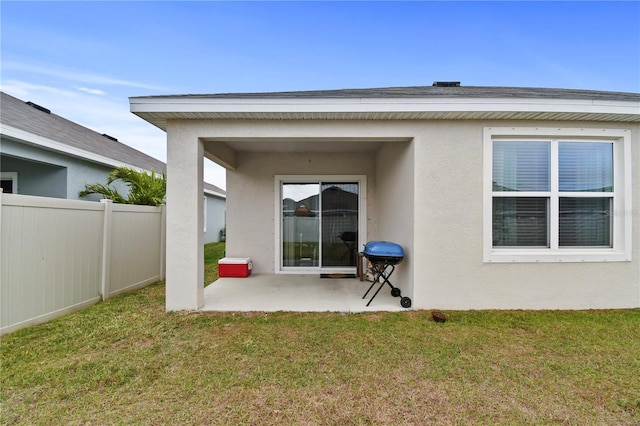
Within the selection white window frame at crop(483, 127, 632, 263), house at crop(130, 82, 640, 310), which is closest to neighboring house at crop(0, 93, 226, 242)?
house at crop(130, 82, 640, 310)

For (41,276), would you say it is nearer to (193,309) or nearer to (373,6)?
(193,309)

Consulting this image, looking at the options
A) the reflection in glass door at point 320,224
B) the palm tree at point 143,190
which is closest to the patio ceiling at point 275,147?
the reflection in glass door at point 320,224

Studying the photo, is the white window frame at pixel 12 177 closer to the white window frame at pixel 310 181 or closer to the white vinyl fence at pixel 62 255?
the white vinyl fence at pixel 62 255

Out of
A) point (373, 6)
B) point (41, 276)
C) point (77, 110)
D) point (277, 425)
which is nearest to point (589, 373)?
point (277, 425)

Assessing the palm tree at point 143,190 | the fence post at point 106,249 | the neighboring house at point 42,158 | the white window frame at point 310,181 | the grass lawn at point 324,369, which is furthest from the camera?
the white window frame at point 310,181

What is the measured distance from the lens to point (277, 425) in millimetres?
1967

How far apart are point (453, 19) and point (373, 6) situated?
2764 mm

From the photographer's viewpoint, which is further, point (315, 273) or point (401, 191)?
point (315, 273)

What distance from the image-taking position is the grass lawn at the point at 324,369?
2.09 meters

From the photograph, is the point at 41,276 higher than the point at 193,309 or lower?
higher

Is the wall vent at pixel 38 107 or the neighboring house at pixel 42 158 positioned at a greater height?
the wall vent at pixel 38 107

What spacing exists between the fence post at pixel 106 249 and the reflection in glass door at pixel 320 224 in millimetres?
3514

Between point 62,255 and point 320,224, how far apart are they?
15.6ft

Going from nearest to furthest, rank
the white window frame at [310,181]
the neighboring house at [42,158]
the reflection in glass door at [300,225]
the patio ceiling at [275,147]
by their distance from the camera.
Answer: the patio ceiling at [275,147] < the neighboring house at [42,158] < the white window frame at [310,181] < the reflection in glass door at [300,225]
